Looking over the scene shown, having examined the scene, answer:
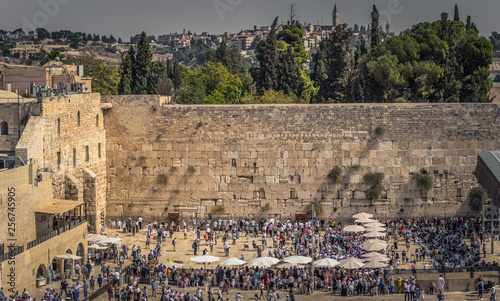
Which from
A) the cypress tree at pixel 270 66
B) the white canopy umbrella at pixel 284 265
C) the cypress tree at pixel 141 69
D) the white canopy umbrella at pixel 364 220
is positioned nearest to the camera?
the white canopy umbrella at pixel 284 265

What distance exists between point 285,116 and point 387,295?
45.0 feet

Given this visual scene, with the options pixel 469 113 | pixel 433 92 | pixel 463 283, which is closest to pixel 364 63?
pixel 433 92

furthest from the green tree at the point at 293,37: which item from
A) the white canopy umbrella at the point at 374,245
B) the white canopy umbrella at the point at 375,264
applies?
the white canopy umbrella at the point at 375,264

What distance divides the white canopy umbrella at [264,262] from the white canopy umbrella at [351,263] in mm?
3063

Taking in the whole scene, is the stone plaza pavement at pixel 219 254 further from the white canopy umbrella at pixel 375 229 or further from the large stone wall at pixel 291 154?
the large stone wall at pixel 291 154

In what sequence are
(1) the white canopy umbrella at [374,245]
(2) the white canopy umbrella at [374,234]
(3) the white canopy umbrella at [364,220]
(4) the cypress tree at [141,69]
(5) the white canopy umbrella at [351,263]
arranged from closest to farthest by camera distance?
(5) the white canopy umbrella at [351,263] < (1) the white canopy umbrella at [374,245] < (2) the white canopy umbrella at [374,234] < (3) the white canopy umbrella at [364,220] < (4) the cypress tree at [141,69]

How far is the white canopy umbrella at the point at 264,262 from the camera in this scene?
119 feet

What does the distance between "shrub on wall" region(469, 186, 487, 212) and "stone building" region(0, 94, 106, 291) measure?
21165mm

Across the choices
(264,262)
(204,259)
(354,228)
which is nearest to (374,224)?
(354,228)

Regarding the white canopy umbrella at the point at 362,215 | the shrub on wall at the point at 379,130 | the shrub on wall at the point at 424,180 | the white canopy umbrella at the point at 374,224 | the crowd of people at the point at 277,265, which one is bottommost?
the crowd of people at the point at 277,265

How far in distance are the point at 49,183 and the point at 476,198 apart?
2380cm

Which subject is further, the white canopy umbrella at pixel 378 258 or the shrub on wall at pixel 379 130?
the shrub on wall at pixel 379 130

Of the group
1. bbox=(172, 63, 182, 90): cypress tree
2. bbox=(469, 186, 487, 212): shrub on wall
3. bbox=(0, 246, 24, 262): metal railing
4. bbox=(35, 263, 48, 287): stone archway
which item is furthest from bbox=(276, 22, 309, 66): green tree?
bbox=(0, 246, 24, 262): metal railing

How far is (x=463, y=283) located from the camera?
3534 centimetres
